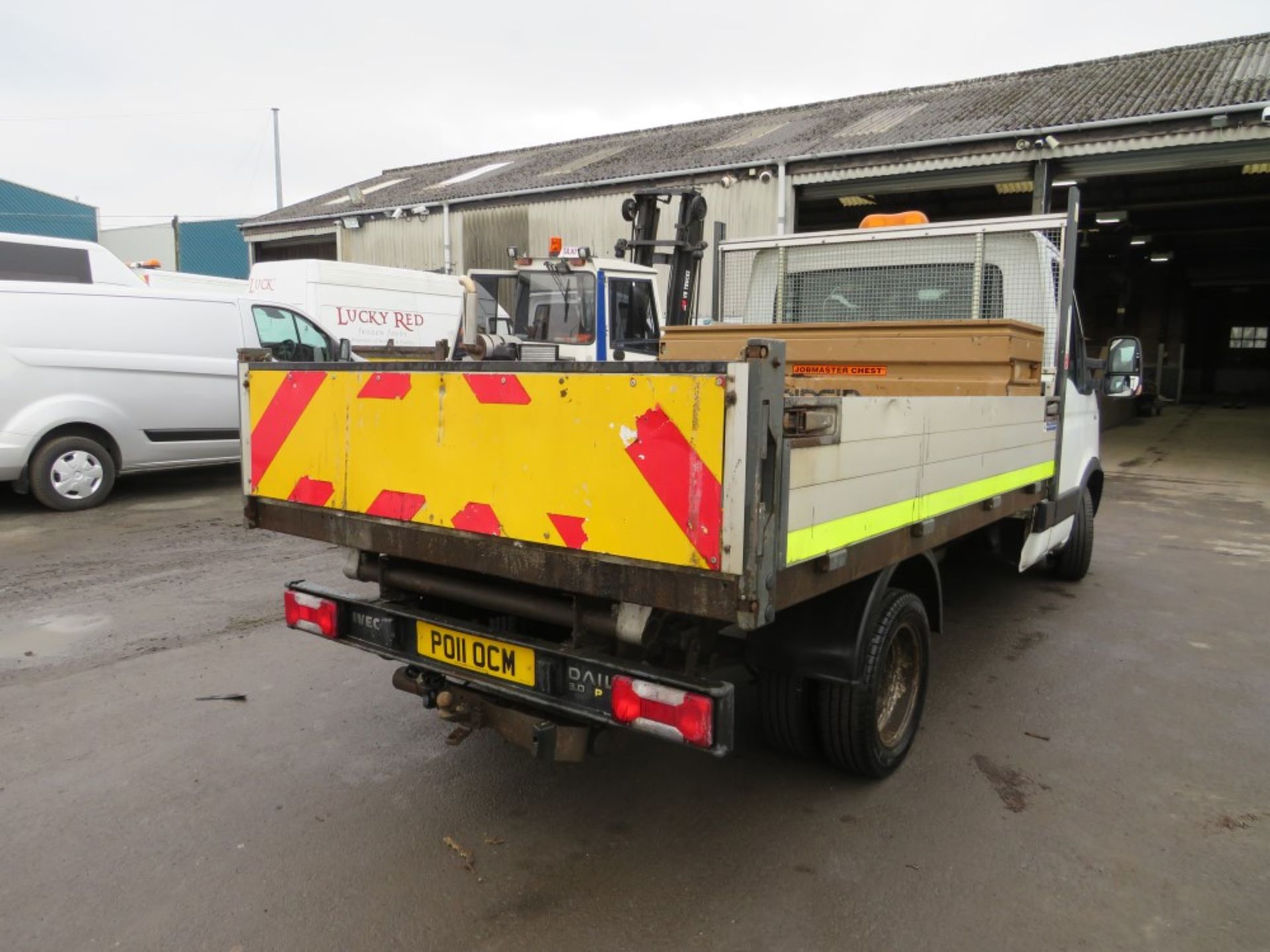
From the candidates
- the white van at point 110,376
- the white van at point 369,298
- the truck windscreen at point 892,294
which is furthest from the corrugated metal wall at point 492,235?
the truck windscreen at point 892,294

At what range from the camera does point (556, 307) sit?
32.8ft

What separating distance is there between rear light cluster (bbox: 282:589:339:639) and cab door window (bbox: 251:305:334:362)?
5956 mm

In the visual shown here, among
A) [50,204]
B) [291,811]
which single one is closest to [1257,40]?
[291,811]

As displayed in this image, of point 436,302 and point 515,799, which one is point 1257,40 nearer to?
point 436,302

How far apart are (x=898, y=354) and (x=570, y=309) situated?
596cm

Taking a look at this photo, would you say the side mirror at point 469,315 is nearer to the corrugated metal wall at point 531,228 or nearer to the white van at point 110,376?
the white van at point 110,376

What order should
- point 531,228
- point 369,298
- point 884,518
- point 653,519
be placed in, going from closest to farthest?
point 653,519
point 884,518
point 369,298
point 531,228

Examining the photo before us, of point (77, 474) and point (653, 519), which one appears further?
point (77, 474)

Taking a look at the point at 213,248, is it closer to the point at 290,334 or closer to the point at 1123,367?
the point at 290,334

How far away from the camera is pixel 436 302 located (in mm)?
15008

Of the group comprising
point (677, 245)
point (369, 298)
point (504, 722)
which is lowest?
point (504, 722)

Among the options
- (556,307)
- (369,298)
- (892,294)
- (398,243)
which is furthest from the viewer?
(398,243)

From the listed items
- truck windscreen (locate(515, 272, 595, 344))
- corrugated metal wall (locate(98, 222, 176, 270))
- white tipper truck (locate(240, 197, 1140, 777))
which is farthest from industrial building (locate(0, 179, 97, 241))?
white tipper truck (locate(240, 197, 1140, 777))

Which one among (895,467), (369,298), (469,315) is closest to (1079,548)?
(895,467)
